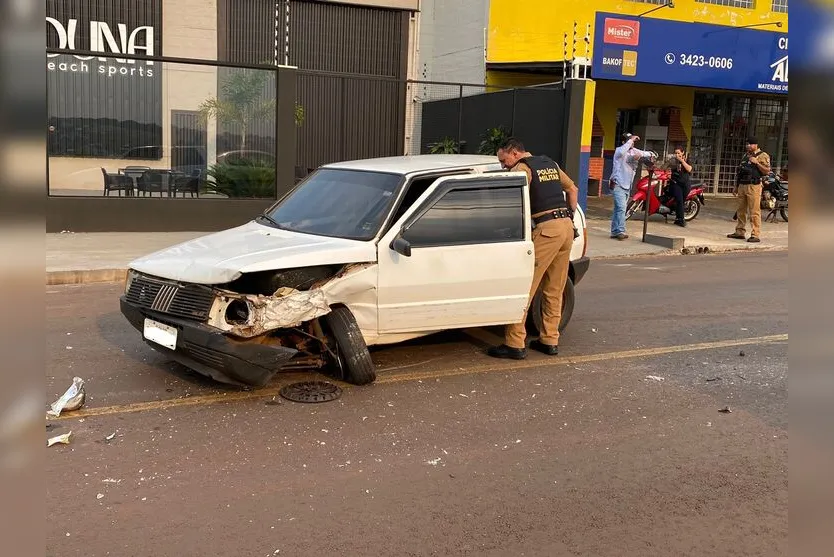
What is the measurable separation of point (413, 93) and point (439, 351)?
15.8m

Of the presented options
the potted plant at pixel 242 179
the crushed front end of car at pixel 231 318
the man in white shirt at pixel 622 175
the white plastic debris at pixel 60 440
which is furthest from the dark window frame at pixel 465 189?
the potted plant at pixel 242 179

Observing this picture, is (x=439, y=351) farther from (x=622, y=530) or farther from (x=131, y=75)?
(x=131, y=75)

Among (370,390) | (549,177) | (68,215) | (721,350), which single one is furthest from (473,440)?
(68,215)

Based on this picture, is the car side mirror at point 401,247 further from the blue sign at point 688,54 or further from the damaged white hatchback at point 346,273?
the blue sign at point 688,54

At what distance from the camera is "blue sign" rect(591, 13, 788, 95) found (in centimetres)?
1756

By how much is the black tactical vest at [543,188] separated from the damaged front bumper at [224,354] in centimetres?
261

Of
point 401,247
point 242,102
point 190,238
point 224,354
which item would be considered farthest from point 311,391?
point 242,102

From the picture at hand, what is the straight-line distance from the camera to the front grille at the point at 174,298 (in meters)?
5.14

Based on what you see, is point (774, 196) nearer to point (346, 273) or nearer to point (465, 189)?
point (465, 189)

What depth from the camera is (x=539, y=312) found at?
701 cm

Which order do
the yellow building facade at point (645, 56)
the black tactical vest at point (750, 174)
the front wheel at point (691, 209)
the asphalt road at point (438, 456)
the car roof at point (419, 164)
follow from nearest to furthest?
the asphalt road at point (438, 456) < the car roof at point (419, 164) < the black tactical vest at point (750, 174) < the front wheel at point (691, 209) < the yellow building facade at point (645, 56)

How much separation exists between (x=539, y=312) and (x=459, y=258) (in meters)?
1.40

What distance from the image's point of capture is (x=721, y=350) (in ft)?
23.1

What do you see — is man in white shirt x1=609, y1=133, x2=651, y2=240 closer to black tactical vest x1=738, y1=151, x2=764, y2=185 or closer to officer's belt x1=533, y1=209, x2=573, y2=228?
black tactical vest x1=738, y1=151, x2=764, y2=185
